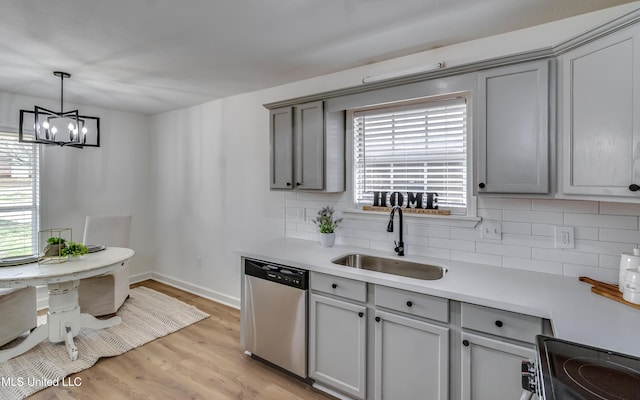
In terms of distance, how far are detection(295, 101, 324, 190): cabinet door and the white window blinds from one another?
0.35m

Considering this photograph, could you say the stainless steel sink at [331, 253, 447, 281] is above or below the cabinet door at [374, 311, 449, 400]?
above

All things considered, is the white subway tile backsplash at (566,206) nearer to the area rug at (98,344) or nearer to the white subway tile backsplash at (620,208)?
the white subway tile backsplash at (620,208)

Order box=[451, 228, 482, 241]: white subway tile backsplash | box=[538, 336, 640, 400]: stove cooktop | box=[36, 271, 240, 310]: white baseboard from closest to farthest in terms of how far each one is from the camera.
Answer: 1. box=[538, 336, 640, 400]: stove cooktop
2. box=[451, 228, 482, 241]: white subway tile backsplash
3. box=[36, 271, 240, 310]: white baseboard

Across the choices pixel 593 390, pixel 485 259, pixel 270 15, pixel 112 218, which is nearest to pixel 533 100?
Result: pixel 485 259

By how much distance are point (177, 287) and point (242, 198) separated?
1.83 metres

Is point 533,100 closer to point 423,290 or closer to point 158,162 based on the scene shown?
point 423,290

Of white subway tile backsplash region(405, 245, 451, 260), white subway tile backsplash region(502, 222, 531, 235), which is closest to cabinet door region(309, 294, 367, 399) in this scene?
white subway tile backsplash region(405, 245, 451, 260)

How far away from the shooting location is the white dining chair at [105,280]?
343 cm

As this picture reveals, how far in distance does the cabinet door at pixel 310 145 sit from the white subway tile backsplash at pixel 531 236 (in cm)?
54

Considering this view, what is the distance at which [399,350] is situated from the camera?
1.94 m

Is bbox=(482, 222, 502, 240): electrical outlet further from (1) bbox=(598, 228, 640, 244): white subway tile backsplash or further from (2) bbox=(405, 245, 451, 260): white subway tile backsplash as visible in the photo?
(1) bbox=(598, 228, 640, 244): white subway tile backsplash

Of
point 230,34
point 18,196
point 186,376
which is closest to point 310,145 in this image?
point 230,34

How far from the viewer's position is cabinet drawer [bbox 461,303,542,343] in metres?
1.52

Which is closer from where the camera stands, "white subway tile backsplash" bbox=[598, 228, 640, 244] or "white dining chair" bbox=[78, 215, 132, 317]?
"white subway tile backsplash" bbox=[598, 228, 640, 244]
